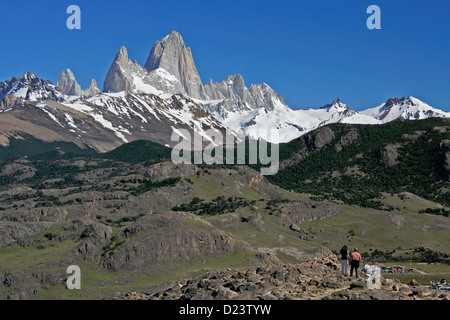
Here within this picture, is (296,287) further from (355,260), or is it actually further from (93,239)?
(93,239)

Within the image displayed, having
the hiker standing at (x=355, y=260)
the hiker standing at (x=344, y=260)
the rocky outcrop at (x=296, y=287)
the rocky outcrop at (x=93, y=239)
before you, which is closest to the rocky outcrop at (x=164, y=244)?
the rocky outcrop at (x=93, y=239)

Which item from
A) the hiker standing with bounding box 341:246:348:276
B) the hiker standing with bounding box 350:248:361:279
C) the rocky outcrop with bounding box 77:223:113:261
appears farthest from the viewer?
the rocky outcrop with bounding box 77:223:113:261

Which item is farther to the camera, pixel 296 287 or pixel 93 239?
pixel 93 239

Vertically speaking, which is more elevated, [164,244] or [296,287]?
[164,244]

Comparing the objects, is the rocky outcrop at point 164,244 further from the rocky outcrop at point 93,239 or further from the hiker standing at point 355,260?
the hiker standing at point 355,260

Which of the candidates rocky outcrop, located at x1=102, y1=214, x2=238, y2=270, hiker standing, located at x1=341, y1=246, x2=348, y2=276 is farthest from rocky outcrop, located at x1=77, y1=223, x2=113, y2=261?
hiker standing, located at x1=341, y1=246, x2=348, y2=276

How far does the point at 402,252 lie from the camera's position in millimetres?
190750

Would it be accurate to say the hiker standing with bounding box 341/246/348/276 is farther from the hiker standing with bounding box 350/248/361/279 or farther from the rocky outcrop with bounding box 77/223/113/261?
the rocky outcrop with bounding box 77/223/113/261

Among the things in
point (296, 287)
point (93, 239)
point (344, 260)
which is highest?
point (93, 239)

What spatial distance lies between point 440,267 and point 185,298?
371 feet

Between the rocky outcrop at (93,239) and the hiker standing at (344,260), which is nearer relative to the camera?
the hiker standing at (344,260)

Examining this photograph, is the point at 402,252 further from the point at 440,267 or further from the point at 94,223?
the point at 94,223

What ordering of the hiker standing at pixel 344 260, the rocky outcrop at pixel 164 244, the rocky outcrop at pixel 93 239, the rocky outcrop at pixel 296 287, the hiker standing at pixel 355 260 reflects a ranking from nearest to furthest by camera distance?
the rocky outcrop at pixel 296 287 < the hiker standing at pixel 355 260 < the hiker standing at pixel 344 260 < the rocky outcrop at pixel 164 244 < the rocky outcrop at pixel 93 239

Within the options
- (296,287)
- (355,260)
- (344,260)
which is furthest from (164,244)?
(355,260)
